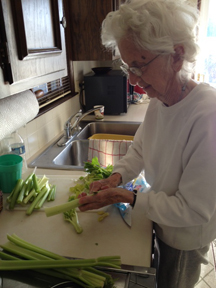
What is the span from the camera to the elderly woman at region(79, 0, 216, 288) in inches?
31.4

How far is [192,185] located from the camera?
800 mm

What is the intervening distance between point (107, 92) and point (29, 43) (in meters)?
1.49

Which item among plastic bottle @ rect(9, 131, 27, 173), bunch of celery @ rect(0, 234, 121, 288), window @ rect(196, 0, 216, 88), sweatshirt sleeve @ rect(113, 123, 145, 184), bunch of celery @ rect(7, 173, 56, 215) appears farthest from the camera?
window @ rect(196, 0, 216, 88)

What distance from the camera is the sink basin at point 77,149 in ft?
4.99

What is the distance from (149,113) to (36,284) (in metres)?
0.75

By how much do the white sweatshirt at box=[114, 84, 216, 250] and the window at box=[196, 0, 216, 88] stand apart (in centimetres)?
317

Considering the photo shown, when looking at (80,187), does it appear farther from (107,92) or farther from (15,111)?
(107,92)

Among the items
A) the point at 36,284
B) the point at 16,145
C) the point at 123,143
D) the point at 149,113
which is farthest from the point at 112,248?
the point at 123,143

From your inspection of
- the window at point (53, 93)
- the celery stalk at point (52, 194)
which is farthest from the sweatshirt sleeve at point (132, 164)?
the window at point (53, 93)

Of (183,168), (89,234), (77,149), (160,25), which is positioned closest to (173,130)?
(183,168)

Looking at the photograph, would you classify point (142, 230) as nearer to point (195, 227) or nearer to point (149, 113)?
point (195, 227)

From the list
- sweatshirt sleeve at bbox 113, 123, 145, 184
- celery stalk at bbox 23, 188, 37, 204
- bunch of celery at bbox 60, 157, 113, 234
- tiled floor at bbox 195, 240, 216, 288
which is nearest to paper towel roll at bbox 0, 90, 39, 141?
celery stalk at bbox 23, 188, 37, 204

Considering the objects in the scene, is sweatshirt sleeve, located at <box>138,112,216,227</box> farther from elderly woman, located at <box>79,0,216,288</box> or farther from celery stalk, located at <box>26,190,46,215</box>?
celery stalk, located at <box>26,190,46,215</box>

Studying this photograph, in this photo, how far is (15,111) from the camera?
1085 millimetres
